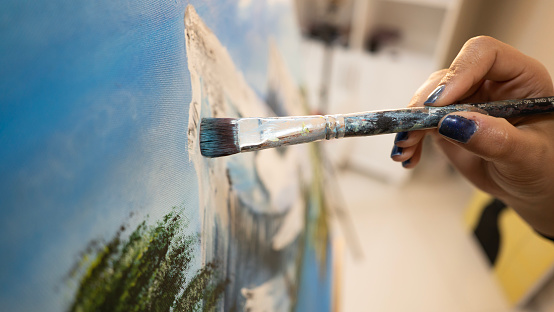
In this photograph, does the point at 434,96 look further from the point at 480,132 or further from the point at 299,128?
the point at 299,128

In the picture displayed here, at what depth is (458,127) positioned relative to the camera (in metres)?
0.48

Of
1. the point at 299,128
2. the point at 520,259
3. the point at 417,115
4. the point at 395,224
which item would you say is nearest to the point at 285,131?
the point at 299,128

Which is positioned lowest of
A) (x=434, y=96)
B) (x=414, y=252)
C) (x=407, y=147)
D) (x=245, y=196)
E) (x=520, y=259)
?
(x=414, y=252)

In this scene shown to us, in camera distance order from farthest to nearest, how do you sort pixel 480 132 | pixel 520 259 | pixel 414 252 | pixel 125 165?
pixel 414 252 < pixel 520 259 < pixel 480 132 < pixel 125 165

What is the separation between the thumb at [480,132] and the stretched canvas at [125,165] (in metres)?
0.35

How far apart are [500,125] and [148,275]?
0.50m

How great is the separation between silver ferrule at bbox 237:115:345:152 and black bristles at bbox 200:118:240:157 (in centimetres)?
1

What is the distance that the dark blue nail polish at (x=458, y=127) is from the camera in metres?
0.48

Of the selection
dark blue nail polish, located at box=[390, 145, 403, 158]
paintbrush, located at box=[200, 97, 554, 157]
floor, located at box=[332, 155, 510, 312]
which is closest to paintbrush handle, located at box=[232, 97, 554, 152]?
paintbrush, located at box=[200, 97, 554, 157]

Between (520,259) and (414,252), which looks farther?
(414,252)

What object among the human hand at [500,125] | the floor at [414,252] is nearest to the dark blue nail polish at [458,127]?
the human hand at [500,125]

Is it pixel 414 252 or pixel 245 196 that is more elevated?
pixel 245 196

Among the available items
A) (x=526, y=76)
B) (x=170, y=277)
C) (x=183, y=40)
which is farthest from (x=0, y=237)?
(x=526, y=76)

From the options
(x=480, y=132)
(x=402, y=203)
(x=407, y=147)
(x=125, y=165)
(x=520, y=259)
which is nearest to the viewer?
(x=125, y=165)
